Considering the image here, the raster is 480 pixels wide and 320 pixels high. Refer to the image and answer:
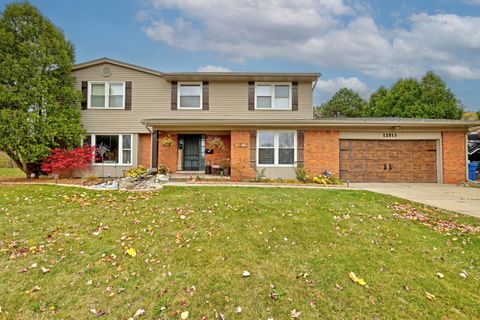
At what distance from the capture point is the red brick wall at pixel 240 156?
39.2 feet

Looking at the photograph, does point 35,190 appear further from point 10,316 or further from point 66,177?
point 10,316

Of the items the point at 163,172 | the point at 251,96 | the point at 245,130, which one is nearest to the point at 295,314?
the point at 245,130

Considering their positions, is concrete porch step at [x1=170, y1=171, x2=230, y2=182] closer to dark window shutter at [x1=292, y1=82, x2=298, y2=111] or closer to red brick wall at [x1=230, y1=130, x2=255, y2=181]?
red brick wall at [x1=230, y1=130, x2=255, y2=181]

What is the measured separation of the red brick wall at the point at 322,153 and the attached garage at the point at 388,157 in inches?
15.5

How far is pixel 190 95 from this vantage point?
13.5m

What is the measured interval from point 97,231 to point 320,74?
12097 mm

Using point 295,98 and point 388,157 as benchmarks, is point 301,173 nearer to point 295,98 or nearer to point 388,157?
point 295,98

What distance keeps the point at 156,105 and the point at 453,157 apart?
15.6 meters

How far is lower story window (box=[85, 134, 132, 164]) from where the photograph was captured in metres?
13.1

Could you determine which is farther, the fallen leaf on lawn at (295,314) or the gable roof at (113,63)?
the gable roof at (113,63)

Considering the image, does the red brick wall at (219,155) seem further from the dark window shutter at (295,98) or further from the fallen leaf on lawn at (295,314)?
the fallen leaf on lawn at (295,314)

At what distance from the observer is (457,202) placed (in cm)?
746

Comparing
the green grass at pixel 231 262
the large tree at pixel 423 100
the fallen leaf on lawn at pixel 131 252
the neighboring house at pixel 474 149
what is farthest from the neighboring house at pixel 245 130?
the large tree at pixel 423 100

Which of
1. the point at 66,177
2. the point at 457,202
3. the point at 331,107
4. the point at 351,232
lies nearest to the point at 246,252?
the point at 351,232
